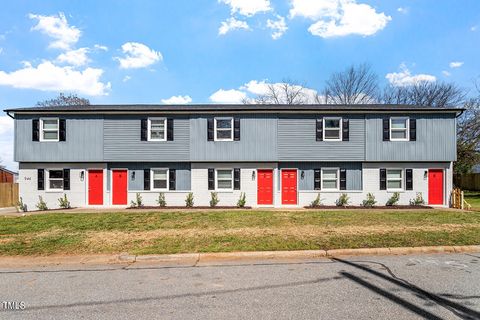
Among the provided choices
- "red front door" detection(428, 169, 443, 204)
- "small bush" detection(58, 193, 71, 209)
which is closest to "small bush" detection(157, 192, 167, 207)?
"small bush" detection(58, 193, 71, 209)

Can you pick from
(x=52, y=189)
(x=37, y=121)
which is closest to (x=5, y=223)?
(x=52, y=189)

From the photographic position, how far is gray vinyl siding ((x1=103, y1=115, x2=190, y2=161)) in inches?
749

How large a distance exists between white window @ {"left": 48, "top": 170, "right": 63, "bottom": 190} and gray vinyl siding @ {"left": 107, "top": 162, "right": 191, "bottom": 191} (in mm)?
2754

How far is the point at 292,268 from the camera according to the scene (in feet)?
22.3

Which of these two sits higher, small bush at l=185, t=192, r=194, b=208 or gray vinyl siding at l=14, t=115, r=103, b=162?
gray vinyl siding at l=14, t=115, r=103, b=162

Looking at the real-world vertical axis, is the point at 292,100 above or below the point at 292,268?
above

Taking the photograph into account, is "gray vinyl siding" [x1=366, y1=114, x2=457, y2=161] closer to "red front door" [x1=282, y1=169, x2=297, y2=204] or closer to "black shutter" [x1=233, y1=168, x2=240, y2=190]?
"red front door" [x1=282, y1=169, x2=297, y2=204]

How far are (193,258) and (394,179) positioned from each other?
15.4 meters

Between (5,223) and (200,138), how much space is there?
9824 millimetres

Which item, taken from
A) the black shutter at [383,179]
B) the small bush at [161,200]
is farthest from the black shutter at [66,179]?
the black shutter at [383,179]

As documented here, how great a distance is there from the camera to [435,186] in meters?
19.3

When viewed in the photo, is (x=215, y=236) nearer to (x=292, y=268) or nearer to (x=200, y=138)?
(x=292, y=268)

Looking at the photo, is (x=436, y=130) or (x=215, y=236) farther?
(x=436, y=130)

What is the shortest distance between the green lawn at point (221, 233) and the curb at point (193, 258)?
1.16ft
